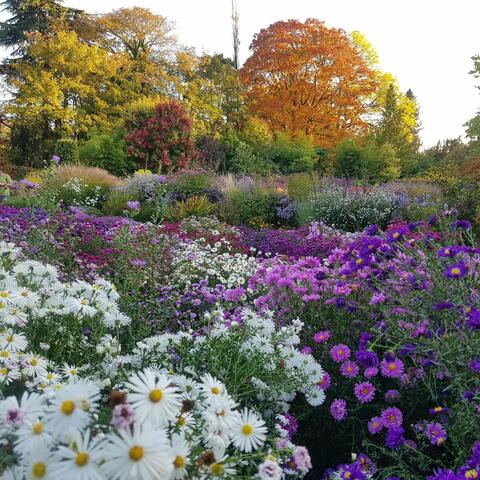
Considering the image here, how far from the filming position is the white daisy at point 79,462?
76cm

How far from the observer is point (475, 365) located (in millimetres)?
1717

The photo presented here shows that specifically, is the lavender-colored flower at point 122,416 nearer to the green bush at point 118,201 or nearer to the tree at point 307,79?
the green bush at point 118,201

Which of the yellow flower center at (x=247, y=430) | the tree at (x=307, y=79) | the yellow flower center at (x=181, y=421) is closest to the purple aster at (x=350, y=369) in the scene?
the yellow flower center at (x=247, y=430)

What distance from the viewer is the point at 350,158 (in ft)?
57.9

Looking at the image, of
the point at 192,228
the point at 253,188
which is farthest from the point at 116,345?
the point at 253,188

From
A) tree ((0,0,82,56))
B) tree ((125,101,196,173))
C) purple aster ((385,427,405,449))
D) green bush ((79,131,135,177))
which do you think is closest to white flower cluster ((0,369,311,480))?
purple aster ((385,427,405,449))

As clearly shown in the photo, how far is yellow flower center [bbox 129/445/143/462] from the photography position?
761mm

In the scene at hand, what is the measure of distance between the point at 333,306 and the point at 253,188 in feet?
24.8

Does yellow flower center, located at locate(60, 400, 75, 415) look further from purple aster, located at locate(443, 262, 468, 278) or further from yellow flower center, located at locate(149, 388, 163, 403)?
purple aster, located at locate(443, 262, 468, 278)

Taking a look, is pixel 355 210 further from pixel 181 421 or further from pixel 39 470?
pixel 39 470

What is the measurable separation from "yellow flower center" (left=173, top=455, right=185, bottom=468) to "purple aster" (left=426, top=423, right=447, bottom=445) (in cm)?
121

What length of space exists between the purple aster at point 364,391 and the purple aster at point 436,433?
0.23 metres

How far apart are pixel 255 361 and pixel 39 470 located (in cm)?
113

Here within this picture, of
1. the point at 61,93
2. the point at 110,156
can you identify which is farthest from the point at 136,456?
the point at 61,93
